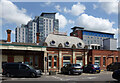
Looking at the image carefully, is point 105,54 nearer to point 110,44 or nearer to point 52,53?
point 110,44

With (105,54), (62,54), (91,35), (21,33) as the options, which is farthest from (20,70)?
(21,33)

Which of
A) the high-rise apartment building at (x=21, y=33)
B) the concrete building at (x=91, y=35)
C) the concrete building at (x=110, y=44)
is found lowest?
the concrete building at (x=110, y=44)

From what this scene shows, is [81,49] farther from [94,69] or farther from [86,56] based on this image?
[94,69]

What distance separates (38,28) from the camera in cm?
11506

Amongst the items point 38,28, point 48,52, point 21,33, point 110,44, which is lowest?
point 48,52

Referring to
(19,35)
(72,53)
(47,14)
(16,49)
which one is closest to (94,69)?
(72,53)

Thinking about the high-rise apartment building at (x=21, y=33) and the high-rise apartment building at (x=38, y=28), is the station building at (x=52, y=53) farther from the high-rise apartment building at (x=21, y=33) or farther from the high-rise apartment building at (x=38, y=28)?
the high-rise apartment building at (x=21, y=33)

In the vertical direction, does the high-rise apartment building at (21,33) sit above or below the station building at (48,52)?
above

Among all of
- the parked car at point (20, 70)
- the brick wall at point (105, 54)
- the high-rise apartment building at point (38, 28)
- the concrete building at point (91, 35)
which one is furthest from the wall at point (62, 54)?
the high-rise apartment building at point (38, 28)

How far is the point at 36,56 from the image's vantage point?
2564 cm

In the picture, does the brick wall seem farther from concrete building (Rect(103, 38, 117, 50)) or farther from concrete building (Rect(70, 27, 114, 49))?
concrete building (Rect(70, 27, 114, 49))

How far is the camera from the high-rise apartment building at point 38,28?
374 feet

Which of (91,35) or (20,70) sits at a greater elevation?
(91,35)

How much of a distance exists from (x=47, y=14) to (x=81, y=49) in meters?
96.8
